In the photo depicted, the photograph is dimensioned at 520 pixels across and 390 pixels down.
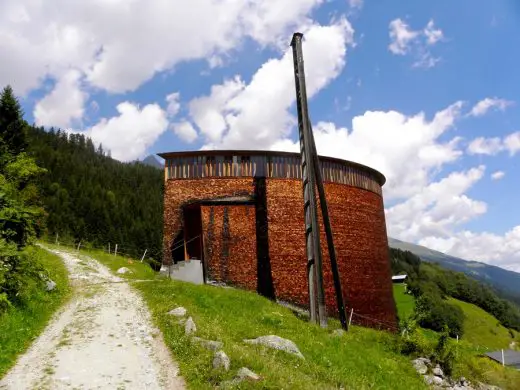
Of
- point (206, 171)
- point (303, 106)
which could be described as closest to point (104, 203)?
point (206, 171)

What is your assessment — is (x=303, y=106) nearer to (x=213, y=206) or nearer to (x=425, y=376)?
(x=213, y=206)

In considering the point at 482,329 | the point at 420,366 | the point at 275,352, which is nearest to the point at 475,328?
the point at 482,329

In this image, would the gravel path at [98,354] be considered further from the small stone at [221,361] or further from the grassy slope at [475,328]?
the grassy slope at [475,328]

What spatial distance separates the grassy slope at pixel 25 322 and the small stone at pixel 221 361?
4.46 meters

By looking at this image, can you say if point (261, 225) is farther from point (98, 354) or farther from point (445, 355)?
point (98, 354)

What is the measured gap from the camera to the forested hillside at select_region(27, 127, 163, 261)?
71000 millimetres

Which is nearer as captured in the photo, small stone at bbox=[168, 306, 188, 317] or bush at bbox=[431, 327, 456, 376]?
small stone at bbox=[168, 306, 188, 317]

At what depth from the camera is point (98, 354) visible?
1029 cm

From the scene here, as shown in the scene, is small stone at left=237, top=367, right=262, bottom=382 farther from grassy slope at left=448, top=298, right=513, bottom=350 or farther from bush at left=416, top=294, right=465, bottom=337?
grassy slope at left=448, top=298, right=513, bottom=350

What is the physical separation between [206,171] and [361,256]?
471 inches

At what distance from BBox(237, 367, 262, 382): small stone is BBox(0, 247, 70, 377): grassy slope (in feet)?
16.6

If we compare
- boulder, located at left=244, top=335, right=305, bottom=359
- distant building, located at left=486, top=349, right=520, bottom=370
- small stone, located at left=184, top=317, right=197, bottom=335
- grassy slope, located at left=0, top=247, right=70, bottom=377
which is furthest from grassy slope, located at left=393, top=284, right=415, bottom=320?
small stone, located at left=184, top=317, right=197, bottom=335

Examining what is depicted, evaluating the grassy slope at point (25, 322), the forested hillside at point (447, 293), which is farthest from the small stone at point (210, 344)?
the forested hillside at point (447, 293)

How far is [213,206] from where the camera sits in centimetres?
2653
